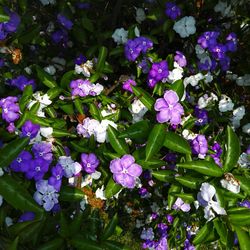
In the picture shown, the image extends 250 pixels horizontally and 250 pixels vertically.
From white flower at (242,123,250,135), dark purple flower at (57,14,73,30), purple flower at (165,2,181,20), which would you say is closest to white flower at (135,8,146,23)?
purple flower at (165,2,181,20)

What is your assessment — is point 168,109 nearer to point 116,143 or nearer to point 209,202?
point 116,143

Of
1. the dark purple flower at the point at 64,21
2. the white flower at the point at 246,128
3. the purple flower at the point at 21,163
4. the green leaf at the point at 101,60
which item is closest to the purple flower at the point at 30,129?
the purple flower at the point at 21,163

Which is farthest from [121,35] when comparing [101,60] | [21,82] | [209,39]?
[21,82]

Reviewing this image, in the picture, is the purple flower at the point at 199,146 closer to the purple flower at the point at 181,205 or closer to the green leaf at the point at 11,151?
the purple flower at the point at 181,205

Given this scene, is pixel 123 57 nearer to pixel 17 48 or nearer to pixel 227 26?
pixel 17 48

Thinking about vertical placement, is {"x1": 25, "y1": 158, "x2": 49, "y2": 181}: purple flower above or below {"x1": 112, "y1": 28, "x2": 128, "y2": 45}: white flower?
below

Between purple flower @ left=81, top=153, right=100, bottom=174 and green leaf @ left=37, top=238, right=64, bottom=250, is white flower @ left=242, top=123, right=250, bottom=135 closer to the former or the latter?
purple flower @ left=81, top=153, right=100, bottom=174
